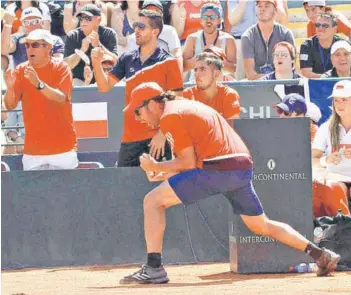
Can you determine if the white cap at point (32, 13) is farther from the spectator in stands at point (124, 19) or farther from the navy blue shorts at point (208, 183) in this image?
the navy blue shorts at point (208, 183)

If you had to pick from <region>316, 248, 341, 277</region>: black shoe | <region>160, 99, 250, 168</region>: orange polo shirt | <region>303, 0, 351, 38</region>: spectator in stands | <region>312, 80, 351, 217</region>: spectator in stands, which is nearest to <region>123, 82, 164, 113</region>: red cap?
<region>160, 99, 250, 168</region>: orange polo shirt

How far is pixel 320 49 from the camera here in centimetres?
1270

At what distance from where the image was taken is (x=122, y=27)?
1402 cm

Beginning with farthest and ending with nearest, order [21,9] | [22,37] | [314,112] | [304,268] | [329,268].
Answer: [21,9], [22,37], [314,112], [304,268], [329,268]

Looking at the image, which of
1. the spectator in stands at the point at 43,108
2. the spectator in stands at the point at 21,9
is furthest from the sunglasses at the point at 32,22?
the spectator in stands at the point at 43,108

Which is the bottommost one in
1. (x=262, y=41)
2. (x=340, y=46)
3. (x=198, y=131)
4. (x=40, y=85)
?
(x=198, y=131)

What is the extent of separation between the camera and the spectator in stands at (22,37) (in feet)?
42.4

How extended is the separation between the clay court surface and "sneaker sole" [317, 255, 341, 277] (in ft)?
0.19

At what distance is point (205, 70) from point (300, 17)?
6.66 meters

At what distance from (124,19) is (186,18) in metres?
0.81

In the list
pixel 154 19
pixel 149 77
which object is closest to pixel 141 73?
pixel 149 77

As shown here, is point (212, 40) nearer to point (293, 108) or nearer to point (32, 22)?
point (32, 22)

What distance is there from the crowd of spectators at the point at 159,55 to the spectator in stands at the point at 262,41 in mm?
12

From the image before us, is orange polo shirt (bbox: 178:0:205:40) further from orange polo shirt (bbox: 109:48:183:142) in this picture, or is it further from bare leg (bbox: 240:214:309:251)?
bare leg (bbox: 240:214:309:251)
